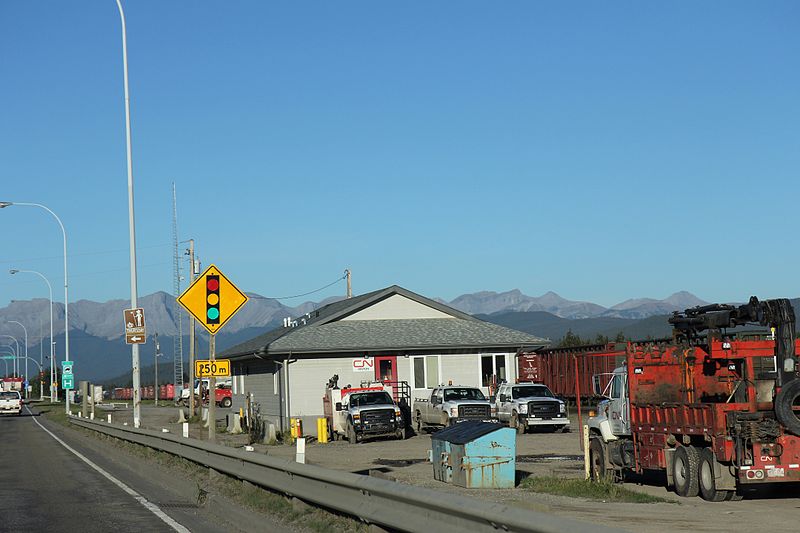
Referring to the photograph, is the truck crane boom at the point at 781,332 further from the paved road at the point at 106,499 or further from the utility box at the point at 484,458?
the paved road at the point at 106,499

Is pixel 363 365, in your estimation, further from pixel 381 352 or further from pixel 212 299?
pixel 212 299

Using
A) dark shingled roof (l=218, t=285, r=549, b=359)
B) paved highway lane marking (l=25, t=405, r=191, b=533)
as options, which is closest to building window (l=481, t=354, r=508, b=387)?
dark shingled roof (l=218, t=285, r=549, b=359)

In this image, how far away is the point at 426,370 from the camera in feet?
150

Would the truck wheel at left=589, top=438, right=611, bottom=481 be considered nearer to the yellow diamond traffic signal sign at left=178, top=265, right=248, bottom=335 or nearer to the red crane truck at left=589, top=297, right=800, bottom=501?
the red crane truck at left=589, top=297, right=800, bottom=501

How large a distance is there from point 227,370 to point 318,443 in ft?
43.2

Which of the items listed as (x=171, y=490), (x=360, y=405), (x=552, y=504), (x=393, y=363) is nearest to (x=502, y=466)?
(x=552, y=504)

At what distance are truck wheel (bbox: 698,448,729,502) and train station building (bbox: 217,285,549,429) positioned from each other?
2659 centimetres

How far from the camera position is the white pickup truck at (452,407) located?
3803cm

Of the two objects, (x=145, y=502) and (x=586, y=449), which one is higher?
(x=586, y=449)

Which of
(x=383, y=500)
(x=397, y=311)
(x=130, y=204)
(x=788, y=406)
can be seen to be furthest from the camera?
(x=397, y=311)

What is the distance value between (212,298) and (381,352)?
2468cm

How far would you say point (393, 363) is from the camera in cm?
4528

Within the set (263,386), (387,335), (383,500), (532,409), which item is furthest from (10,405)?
(383,500)

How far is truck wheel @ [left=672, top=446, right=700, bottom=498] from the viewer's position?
17.5 m
